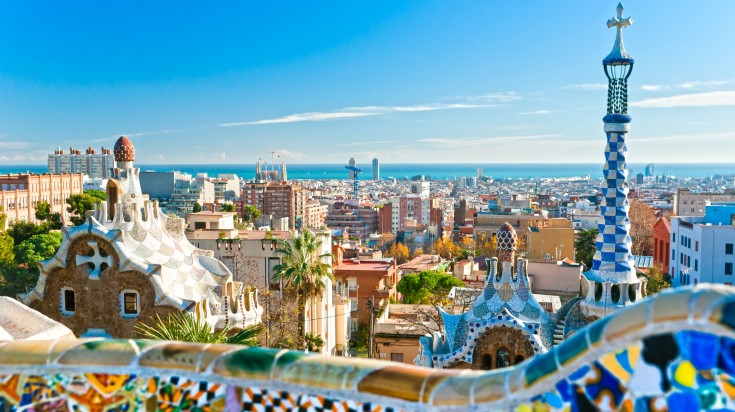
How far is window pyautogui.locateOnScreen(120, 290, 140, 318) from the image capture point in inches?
668

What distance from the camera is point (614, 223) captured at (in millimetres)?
14000

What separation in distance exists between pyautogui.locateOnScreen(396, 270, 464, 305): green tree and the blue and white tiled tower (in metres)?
20.9

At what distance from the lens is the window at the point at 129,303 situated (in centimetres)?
1697

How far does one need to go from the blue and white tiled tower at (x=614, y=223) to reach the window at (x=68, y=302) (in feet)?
39.4

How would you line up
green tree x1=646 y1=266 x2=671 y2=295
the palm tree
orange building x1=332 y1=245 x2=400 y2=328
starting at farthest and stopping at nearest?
green tree x1=646 y1=266 x2=671 y2=295 < orange building x1=332 y1=245 x2=400 y2=328 < the palm tree

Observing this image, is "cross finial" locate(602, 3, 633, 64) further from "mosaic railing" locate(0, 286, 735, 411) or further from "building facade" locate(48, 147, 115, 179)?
"building facade" locate(48, 147, 115, 179)

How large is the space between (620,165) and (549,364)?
463 inches

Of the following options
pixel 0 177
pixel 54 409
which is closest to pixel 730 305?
pixel 54 409

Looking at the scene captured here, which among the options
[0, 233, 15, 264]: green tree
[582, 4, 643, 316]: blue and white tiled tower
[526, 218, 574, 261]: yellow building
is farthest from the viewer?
[526, 218, 574, 261]: yellow building

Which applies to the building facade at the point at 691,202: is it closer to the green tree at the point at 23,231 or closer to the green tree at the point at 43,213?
the green tree at the point at 43,213

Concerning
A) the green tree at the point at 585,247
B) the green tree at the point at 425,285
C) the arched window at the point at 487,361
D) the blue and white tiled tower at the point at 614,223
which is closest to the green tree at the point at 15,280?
the green tree at the point at 425,285

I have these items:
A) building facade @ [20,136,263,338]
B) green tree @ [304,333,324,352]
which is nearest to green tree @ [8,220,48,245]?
green tree @ [304,333,324,352]

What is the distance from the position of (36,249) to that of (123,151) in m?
22.0

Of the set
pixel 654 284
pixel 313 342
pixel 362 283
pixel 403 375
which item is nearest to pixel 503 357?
pixel 313 342
